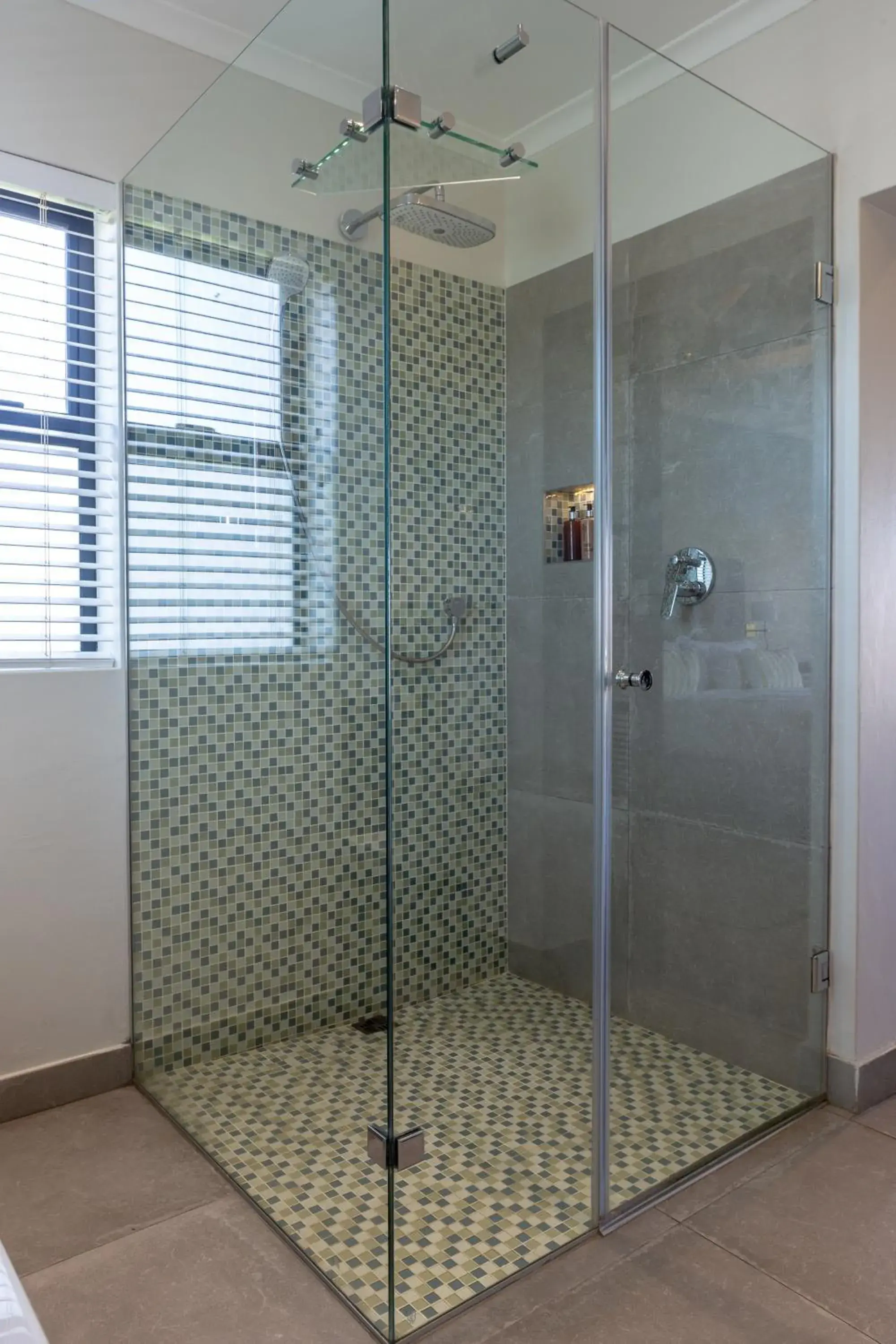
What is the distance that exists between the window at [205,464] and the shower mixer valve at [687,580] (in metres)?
0.74

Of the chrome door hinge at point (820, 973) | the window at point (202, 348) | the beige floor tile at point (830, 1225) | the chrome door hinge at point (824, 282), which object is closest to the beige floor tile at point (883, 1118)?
the beige floor tile at point (830, 1225)

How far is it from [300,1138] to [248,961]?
37 centimetres

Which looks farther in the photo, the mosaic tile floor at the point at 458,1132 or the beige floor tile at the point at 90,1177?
the beige floor tile at the point at 90,1177

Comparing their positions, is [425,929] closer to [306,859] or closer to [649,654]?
[306,859]

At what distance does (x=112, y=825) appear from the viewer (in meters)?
2.33

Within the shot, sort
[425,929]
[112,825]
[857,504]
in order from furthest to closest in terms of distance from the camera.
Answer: [112,825] → [857,504] → [425,929]

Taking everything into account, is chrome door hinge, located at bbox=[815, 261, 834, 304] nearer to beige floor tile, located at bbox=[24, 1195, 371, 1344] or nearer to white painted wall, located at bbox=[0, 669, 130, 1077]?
white painted wall, located at bbox=[0, 669, 130, 1077]

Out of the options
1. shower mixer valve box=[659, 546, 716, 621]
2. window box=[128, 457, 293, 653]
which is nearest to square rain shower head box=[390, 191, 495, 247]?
window box=[128, 457, 293, 653]

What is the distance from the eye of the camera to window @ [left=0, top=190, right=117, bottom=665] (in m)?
2.18

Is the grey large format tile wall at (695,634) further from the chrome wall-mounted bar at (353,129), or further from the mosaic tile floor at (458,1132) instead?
the chrome wall-mounted bar at (353,129)

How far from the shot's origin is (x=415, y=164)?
4.75 feet

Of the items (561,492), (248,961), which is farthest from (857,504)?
(248,961)

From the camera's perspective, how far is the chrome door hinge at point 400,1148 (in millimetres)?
1505

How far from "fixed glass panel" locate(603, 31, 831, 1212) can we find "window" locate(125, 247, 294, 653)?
2.18 feet
